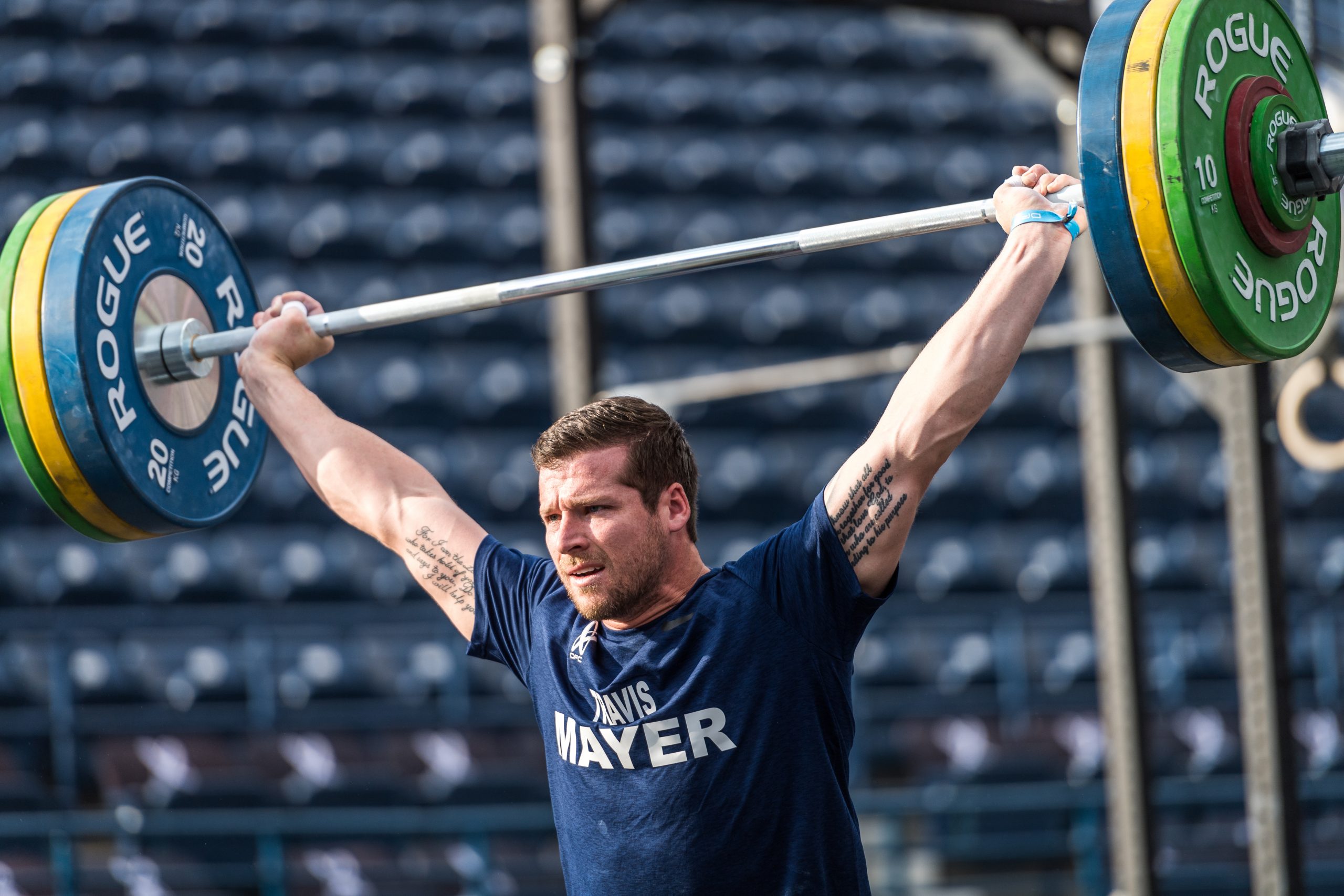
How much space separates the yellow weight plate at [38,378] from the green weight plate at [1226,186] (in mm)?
1250

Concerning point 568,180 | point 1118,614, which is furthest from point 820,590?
point 1118,614

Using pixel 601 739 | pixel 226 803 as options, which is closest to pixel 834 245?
pixel 601 739

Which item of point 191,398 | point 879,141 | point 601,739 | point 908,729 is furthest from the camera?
point 879,141

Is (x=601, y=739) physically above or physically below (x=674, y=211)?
below

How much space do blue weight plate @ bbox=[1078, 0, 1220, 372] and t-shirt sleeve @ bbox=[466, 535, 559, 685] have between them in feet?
2.12

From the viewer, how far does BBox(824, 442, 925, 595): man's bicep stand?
4.49 ft

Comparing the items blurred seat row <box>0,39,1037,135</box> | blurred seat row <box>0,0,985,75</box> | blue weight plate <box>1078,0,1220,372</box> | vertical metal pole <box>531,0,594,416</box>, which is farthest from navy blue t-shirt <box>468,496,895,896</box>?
blurred seat row <box>0,39,1037,135</box>

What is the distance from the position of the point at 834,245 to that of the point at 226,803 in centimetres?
395

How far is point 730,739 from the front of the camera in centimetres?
139

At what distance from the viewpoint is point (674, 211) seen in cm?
777

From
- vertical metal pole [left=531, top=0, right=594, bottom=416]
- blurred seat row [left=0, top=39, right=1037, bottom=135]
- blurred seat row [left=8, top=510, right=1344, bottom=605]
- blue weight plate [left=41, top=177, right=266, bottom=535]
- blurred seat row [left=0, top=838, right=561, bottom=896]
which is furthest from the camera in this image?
blurred seat row [left=0, top=39, right=1037, bottom=135]

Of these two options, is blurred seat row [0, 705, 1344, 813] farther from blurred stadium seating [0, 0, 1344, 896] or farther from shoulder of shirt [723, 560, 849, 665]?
shoulder of shirt [723, 560, 849, 665]

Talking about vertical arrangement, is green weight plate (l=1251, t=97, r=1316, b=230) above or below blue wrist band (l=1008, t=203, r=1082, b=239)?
above

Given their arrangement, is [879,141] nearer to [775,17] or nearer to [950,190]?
[950,190]
